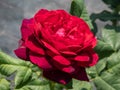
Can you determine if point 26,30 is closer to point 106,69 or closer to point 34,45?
point 34,45

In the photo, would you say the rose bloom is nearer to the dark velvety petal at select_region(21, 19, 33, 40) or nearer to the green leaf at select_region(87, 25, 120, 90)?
the dark velvety petal at select_region(21, 19, 33, 40)

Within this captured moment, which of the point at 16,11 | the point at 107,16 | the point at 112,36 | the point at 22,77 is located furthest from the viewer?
the point at 16,11

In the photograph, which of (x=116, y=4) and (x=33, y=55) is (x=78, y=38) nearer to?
(x=33, y=55)

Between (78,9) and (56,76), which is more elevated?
(78,9)

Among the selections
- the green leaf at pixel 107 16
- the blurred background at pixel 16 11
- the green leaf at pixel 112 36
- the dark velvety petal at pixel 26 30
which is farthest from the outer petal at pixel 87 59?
the blurred background at pixel 16 11

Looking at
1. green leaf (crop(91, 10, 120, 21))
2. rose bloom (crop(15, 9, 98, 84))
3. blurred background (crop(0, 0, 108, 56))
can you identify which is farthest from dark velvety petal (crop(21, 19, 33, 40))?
blurred background (crop(0, 0, 108, 56))

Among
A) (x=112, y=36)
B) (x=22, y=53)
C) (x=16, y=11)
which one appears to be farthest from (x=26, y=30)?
(x=16, y=11)
